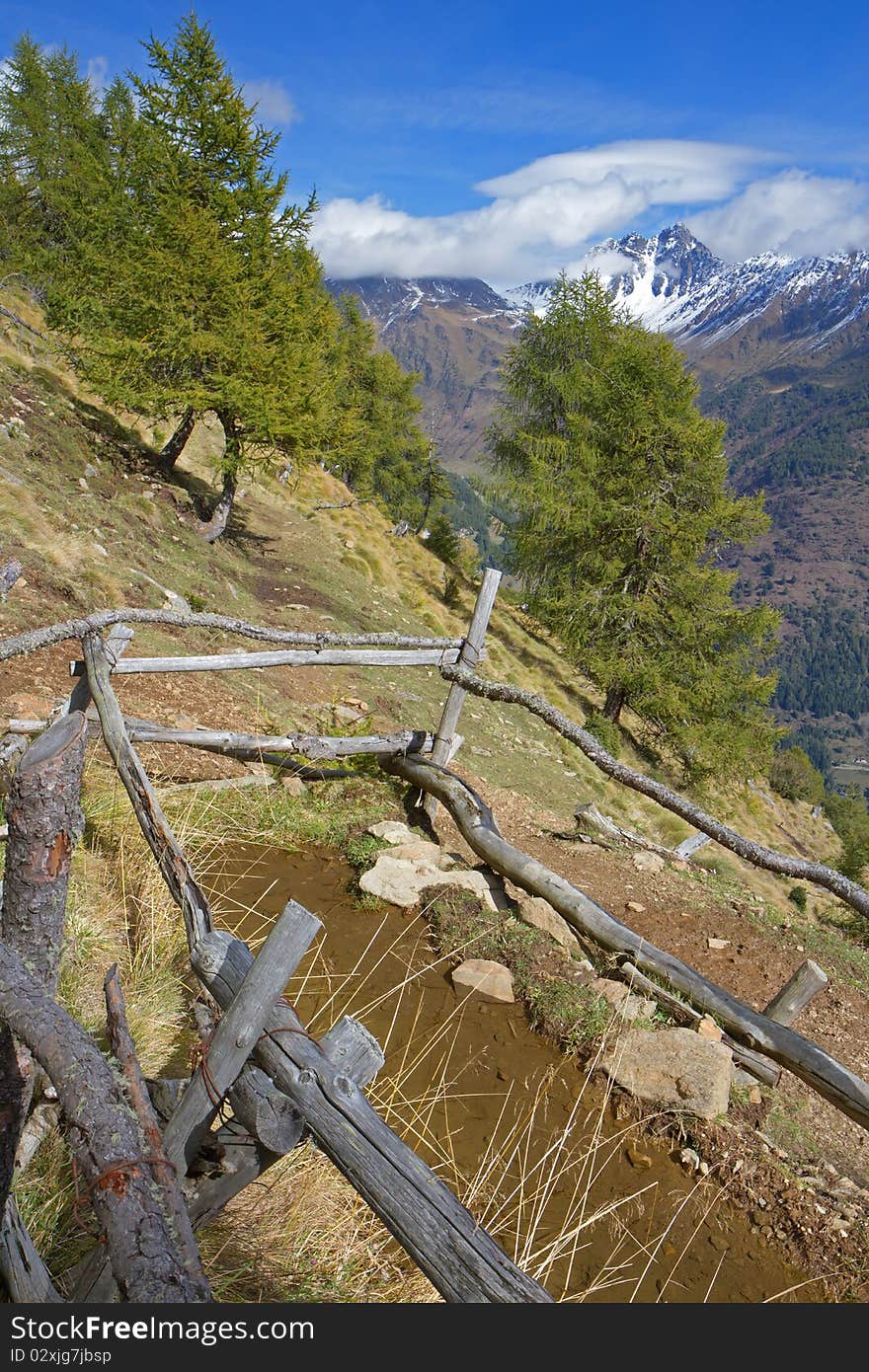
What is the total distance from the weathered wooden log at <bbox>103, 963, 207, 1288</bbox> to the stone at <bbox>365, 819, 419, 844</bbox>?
5222 mm

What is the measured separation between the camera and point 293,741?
324 inches

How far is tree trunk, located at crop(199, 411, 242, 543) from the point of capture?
655 inches

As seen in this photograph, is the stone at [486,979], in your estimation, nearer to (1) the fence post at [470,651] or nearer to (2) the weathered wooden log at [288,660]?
(1) the fence post at [470,651]

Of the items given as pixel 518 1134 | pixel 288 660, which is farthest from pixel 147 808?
pixel 518 1134

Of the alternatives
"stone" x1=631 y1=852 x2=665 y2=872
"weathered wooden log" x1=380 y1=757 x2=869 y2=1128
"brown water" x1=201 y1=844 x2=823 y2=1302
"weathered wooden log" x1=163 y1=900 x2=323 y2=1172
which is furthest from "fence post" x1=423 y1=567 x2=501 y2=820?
"weathered wooden log" x1=163 y1=900 x2=323 y2=1172

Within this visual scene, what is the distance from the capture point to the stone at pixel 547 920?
6728mm

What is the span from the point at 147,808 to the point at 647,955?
391cm

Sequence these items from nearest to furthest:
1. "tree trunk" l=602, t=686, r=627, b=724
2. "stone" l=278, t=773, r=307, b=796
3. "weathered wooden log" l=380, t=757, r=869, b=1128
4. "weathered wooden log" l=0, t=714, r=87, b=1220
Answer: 1. "weathered wooden log" l=0, t=714, r=87, b=1220
2. "weathered wooden log" l=380, t=757, r=869, b=1128
3. "stone" l=278, t=773, r=307, b=796
4. "tree trunk" l=602, t=686, r=627, b=724

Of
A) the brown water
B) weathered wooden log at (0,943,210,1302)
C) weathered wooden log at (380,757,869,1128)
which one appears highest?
weathered wooden log at (0,943,210,1302)

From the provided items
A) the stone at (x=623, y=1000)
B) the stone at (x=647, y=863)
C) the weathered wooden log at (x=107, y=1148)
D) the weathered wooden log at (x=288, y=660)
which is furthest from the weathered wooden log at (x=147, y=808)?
the stone at (x=647, y=863)

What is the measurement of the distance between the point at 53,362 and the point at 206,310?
24.6ft

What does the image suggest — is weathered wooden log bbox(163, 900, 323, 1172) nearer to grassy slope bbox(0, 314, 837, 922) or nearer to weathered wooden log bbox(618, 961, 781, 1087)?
weathered wooden log bbox(618, 961, 781, 1087)

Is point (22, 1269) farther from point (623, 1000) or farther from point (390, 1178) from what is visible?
point (623, 1000)

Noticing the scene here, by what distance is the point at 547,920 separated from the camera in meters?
6.87
